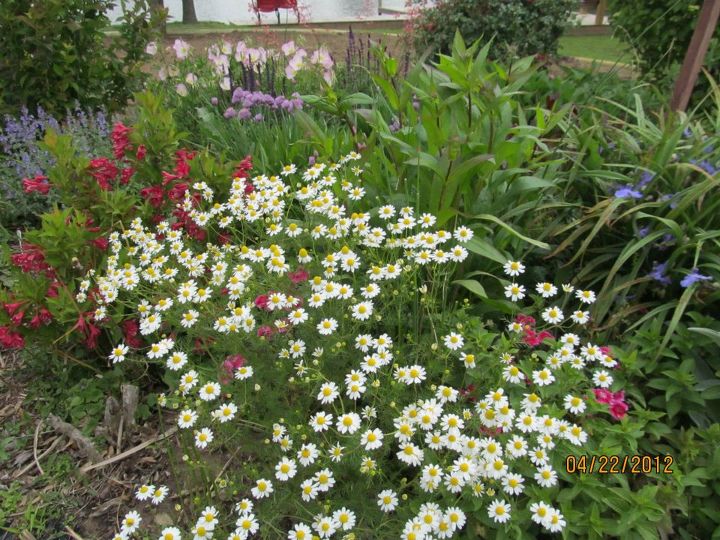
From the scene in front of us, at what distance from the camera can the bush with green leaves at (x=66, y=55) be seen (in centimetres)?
362

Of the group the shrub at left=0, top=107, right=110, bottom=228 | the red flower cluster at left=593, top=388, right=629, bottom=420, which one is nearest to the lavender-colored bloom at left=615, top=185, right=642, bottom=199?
the red flower cluster at left=593, top=388, right=629, bottom=420

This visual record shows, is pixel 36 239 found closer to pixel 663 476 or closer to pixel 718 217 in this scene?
pixel 663 476

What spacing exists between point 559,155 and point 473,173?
66 centimetres

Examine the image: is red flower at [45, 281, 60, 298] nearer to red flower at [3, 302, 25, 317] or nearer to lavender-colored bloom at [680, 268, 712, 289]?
red flower at [3, 302, 25, 317]

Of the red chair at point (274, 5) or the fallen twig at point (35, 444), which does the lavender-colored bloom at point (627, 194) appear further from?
the red chair at point (274, 5)

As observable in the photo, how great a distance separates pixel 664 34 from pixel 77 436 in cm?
476

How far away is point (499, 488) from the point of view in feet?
5.16

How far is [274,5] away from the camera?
5953 mm

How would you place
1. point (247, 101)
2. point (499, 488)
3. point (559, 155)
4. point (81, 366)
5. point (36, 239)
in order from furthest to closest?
point (247, 101) < point (559, 155) < point (81, 366) < point (36, 239) < point (499, 488)

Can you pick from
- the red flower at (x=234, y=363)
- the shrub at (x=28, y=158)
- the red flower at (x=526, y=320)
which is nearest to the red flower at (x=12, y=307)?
the red flower at (x=234, y=363)

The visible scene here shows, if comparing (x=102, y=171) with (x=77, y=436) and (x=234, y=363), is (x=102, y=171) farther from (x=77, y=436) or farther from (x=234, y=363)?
(x=234, y=363)

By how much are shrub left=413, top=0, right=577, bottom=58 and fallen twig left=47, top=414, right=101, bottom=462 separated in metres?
4.82

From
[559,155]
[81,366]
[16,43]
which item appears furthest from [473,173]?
[16,43]

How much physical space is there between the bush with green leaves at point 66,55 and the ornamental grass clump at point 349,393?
2.29 m
